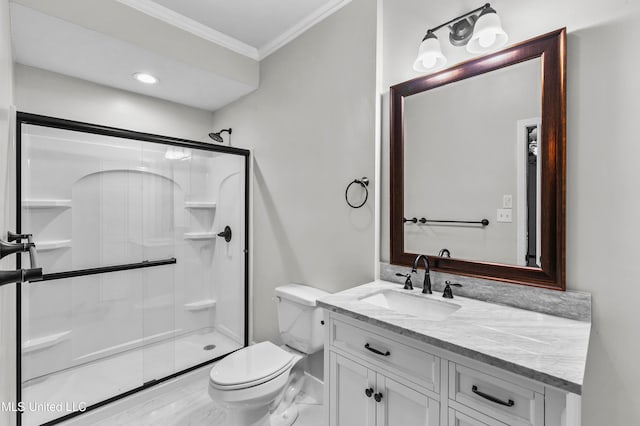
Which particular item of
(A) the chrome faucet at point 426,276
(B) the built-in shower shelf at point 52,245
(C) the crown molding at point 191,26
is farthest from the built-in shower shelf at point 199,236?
(A) the chrome faucet at point 426,276

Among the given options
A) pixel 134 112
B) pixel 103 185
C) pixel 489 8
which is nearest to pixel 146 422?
pixel 103 185

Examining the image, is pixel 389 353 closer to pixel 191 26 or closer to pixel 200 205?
pixel 200 205

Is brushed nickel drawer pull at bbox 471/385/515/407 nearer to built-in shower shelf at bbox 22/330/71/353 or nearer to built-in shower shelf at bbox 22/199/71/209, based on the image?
built-in shower shelf at bbox 22/199/71/209

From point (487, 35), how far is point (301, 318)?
5.88 ft

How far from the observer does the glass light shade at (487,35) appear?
127 cm

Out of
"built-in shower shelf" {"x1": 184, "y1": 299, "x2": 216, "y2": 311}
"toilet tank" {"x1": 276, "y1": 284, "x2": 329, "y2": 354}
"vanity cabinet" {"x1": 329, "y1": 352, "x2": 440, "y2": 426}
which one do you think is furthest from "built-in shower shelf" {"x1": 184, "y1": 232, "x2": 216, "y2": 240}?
"vanity cabinet" {"x1": 329, "y1": 352, "x2": 440, "y2": 426}

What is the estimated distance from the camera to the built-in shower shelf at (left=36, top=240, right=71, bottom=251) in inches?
78.8

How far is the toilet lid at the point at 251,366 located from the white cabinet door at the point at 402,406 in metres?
0.67

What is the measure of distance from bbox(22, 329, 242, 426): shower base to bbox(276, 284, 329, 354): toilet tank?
84cm

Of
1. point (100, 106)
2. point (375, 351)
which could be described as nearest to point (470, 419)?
point (375, 351)

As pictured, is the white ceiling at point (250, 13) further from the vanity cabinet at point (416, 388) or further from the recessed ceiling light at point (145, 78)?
the vanity cabinet at point (416, 388)

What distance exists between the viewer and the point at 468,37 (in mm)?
1418

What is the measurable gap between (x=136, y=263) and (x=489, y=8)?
8.46ft

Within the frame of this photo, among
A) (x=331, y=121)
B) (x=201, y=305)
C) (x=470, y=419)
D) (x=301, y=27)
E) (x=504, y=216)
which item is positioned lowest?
(x=201, y=305)
